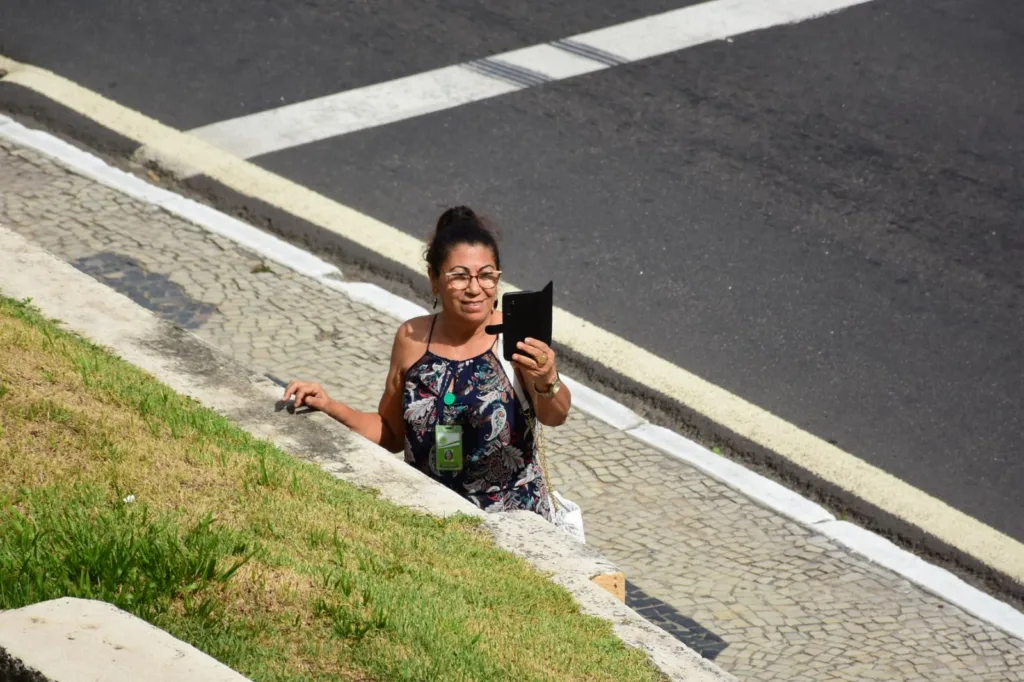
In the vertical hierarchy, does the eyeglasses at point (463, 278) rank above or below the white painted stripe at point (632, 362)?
above

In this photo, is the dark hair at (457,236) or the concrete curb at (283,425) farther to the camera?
the dark hair at (457,236)

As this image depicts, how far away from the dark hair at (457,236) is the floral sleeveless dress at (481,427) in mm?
265

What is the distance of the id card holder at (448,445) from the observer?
4.76 metres

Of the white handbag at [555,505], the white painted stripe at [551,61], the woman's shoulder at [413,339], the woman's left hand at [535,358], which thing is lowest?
the white handbag at [555,505]

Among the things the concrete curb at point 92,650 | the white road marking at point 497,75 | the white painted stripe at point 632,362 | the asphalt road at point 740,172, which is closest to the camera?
the concrete curb at point 92,650

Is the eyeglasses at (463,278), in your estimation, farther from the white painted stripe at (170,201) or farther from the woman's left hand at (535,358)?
the white painted stripe at (170,201)

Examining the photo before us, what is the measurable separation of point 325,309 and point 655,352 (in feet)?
5.33

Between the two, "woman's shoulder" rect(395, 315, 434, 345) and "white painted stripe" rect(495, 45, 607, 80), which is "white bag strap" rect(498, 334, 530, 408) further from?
"white painted stripe" rect(495, 45, 607, 80)

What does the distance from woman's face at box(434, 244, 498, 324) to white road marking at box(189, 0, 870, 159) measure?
4462 millimetres

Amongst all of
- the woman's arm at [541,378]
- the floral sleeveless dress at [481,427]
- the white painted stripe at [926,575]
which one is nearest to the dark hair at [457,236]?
the floral sleeveless dress at [481,427]

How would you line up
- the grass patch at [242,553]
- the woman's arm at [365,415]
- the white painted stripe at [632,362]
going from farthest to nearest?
the white painted stripe at [632,362] → the woman's arm at [365,415] → the grass patch at [242,553]

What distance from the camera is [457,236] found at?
190 inches

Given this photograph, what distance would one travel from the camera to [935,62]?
10.3 m

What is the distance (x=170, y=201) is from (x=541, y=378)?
4.29m
